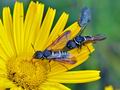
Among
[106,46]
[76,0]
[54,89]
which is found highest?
[76,0]

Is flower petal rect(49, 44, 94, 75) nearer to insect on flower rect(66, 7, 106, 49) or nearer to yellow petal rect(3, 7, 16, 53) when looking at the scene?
insect on flower rect(66, 7, 106, 49)

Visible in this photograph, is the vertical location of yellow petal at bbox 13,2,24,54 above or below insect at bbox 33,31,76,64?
above

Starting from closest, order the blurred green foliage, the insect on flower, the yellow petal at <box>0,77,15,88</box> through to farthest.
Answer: the yellow petal at <box>0,77,15,88</box>, the insect on flower, the blurred green foliage

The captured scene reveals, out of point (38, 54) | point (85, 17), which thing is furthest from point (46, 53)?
point (85, 17)

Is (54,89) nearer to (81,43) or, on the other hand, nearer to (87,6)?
(81,43)

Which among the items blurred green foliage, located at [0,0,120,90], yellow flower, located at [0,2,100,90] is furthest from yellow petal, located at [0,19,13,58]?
blurred green foliage, located at [0,0,120,90]

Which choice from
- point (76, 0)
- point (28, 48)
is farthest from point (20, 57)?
point (76, 0)

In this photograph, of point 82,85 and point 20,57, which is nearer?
point 20,57
